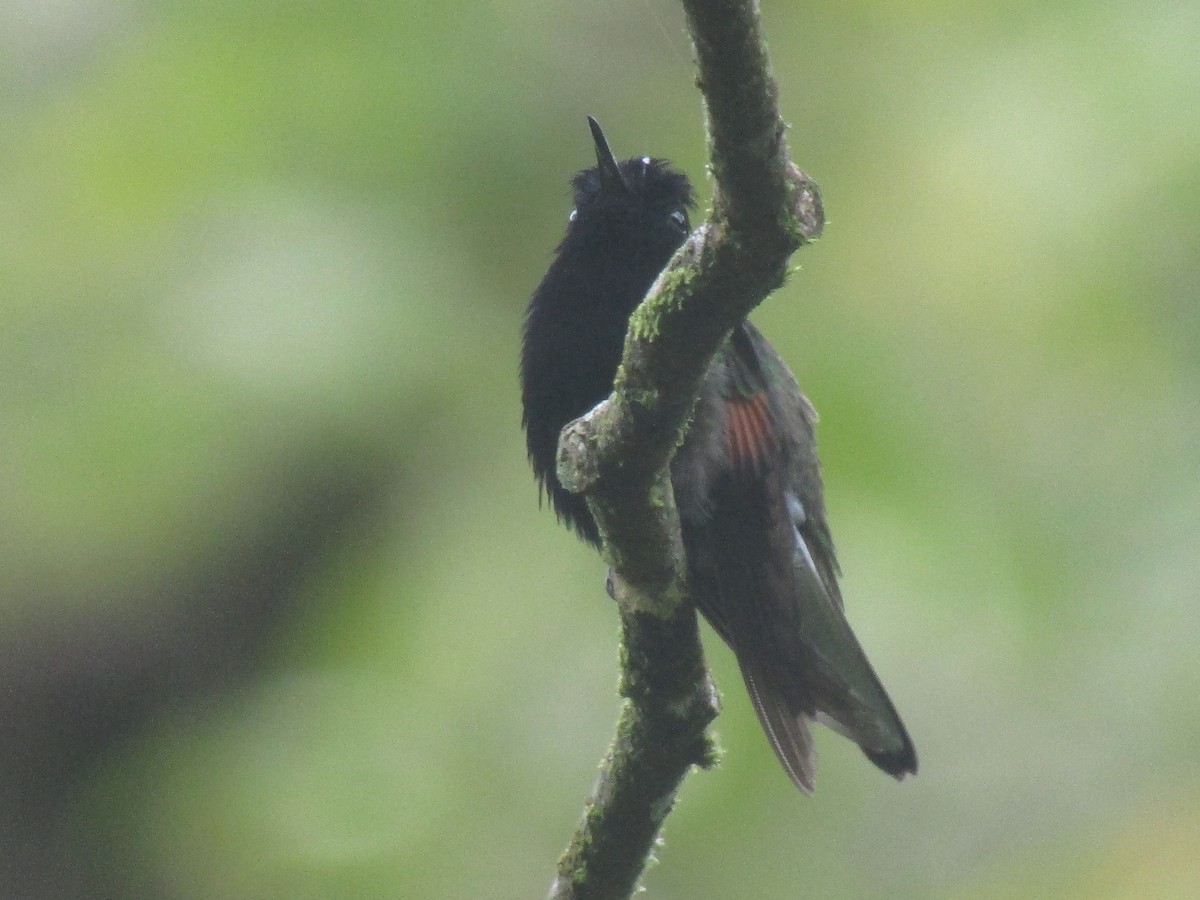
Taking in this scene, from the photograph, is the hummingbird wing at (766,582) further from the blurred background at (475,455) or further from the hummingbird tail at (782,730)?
the blurred background at (475,455)

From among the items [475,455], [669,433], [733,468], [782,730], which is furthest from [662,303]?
[475,455]

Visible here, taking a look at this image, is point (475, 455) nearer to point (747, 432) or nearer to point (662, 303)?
point (747, 432)

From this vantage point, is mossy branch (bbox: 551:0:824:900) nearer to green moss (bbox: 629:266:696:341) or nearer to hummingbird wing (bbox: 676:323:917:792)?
green moss (bbox: 629:266:696:341)

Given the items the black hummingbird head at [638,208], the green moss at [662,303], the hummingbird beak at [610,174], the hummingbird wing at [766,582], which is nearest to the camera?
the green moss at [662,303]

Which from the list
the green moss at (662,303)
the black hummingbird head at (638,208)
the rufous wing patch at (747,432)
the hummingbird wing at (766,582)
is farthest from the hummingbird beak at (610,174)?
the green moss at (662,303)

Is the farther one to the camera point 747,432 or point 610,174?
point 610,174

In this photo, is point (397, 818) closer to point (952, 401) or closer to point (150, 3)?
point (952, 401)

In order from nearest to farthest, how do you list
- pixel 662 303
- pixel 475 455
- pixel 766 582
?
pixel 662 303, pixel 766 582, pixel 475 455
